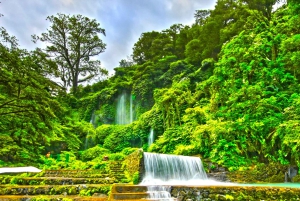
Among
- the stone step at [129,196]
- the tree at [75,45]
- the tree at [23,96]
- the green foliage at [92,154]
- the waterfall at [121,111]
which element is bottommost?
the stone step at [129,196]

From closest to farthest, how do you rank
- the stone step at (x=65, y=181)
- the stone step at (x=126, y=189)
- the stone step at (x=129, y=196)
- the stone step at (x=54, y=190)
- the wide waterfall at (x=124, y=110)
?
1. the stone step at (x=129, y=196)
2. the stone step at (x=126, y=189)
3. the stone step at (x=54, y=190)
4. the stone step at (x=65, y=181)
5. the wide waterfall at (x=124, y=110)

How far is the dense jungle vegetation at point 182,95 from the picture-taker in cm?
697

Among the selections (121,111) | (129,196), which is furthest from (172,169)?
(121,111)

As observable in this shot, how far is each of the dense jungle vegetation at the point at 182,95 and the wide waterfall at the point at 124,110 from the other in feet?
1.11

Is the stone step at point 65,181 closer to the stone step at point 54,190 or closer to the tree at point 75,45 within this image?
the stone step at point 54,190

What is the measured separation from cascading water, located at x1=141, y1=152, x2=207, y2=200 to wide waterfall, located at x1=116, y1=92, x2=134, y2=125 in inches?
540

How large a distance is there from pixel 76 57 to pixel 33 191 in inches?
971

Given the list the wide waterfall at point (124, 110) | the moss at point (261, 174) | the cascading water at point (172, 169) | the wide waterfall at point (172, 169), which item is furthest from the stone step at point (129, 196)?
the wide waterfall at point (124, 110)

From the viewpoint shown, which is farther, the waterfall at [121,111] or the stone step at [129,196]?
the waterfall at [121,111]

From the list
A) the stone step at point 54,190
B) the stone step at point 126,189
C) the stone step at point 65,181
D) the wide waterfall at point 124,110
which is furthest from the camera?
the wide waterfall at point 124,110

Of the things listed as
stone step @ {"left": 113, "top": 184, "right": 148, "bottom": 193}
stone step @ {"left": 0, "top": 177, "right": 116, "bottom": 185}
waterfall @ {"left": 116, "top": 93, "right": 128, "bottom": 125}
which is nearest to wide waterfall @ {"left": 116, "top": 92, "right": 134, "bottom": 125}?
waterfall @ {"left": 116, "top": 93, "right": 128, "bottom": 125}

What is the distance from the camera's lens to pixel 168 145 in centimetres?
1515

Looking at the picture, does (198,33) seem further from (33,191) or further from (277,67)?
(33,191)

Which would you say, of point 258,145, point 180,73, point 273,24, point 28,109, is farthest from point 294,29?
point 28,109
